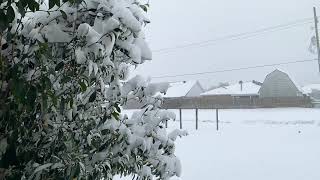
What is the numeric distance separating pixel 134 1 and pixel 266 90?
152ft

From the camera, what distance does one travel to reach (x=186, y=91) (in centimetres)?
5538

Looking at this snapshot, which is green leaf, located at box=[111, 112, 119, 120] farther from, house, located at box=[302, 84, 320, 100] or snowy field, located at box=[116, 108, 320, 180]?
house, located at box=[302, 84, 320, 100]

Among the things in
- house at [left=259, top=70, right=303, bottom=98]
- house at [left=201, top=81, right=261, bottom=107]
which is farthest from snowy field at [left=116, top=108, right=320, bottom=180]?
house at [left=259, top=70, right=303, bottom=98]

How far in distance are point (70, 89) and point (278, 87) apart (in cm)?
4685

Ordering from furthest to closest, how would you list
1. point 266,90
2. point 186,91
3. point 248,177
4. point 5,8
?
point 186,91 < point 266,90 < point 248,177 < point 5,8

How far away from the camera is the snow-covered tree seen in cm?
157

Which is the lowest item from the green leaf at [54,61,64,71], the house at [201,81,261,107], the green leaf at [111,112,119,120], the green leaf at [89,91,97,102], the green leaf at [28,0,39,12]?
the green leaf at [111,112,119,120]

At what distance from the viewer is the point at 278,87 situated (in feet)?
154

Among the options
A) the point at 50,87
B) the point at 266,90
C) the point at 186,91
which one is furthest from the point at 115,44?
the point at 186,91

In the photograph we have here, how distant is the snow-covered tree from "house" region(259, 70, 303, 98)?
1804 inches

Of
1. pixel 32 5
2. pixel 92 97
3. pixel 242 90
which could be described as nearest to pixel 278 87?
pixel 242 90

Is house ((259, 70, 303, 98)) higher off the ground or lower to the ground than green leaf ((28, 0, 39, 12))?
higher

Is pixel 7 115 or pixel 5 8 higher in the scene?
pixel 5 8

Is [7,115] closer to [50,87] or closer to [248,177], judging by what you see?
[50,87]
